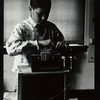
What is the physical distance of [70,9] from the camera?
65.4 inches

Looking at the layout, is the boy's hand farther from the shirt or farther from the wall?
the wall

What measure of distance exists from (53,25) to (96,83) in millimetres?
471

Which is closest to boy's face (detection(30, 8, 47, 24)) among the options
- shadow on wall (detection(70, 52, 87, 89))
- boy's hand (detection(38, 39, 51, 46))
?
boy's hand (detection(38, 39, 51, 46))

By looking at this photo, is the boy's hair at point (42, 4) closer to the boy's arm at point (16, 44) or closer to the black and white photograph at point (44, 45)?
the black and white photograph at point (44, 45)

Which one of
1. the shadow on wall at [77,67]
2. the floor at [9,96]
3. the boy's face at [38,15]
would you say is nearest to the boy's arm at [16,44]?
the boy's face at [38,15]

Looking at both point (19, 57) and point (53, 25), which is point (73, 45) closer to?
point (53, 25)

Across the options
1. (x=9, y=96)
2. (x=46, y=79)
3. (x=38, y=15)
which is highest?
(x=38, y=15)

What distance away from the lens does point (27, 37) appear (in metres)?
1.61

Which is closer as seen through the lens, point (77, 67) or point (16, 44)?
point (16, 44)

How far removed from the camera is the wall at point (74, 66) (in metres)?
Result: 1.59

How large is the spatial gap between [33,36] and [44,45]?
0.09 meters

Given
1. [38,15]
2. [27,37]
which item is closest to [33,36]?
[27,37]

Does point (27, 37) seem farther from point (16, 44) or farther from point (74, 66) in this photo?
point (74, 66)

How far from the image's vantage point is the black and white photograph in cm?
158
